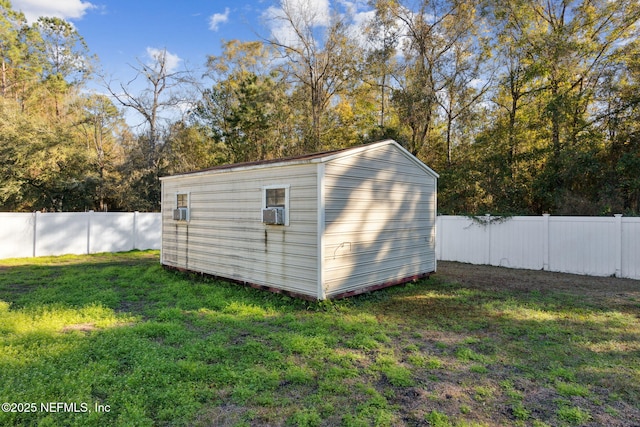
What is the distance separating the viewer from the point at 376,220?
6.38m

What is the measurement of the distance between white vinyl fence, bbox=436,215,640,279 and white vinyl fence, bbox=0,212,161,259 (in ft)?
35.7

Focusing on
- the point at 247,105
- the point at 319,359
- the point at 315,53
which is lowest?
the point at 319,359

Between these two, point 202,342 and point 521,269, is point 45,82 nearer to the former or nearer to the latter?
point 202,342

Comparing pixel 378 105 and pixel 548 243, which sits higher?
pixel 378 105

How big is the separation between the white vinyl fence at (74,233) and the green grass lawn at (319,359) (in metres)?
5.03

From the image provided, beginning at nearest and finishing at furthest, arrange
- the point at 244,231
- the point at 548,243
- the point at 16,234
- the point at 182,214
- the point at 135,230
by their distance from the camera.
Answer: the point at 244,231 → the point at 182,214 → the point at 548,243 → the point at 16,234 → the point at 135,230

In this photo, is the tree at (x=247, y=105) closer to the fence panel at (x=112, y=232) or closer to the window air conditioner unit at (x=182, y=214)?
the fence panel at (x=112, y=232)

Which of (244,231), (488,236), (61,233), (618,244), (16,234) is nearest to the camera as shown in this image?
(244,231)

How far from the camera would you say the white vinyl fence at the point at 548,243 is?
7504 millimetres

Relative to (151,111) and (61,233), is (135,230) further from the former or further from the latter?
(151,111)

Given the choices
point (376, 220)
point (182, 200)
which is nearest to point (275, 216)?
point (376, 220)

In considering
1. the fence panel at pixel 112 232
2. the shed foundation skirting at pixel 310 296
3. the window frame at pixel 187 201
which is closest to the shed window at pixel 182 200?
the window frame at pixel 187 201

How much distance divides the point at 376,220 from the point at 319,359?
3352mm

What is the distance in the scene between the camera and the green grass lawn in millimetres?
2582
